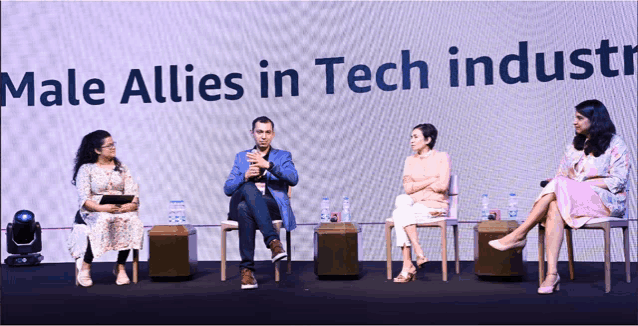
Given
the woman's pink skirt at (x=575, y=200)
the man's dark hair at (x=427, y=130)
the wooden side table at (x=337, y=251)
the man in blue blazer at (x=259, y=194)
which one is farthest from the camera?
the man's dark hair at (x=427, y=130)

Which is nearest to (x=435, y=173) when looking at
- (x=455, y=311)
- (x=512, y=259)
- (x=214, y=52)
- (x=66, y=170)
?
(x=512, y=259)

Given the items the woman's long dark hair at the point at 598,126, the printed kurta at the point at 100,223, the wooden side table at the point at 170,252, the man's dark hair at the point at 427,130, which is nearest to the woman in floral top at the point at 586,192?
the woman's long dark hair at the point at 598,126

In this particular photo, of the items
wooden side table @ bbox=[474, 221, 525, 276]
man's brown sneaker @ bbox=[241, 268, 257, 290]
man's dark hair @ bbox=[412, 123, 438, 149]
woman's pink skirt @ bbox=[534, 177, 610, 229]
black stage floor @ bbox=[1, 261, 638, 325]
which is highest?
man's dark hair @ bbox=[412, 123, 438, 149]

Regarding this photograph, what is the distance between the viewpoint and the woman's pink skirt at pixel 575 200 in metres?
3.91

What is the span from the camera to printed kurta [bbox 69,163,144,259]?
4625 millimetres

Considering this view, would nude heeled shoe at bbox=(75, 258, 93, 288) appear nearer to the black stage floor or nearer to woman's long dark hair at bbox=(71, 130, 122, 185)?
the black stage floor

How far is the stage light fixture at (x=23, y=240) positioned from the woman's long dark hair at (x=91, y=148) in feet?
5.93

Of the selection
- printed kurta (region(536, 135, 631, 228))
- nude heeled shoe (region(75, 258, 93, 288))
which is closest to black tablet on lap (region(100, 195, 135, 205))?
nude heeled shoe (region(75, 258, 93, 288))

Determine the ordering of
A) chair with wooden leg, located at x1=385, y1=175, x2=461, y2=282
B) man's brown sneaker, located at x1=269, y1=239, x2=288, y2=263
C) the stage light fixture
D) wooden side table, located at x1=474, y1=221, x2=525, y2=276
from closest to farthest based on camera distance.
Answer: man's brown sneaker, located at x1=269, y1=239, x2=288, y2=263 < wooden side table, located at x1=474, y1=221, x2=525, y2=276 < chair with wooden leg, located at x1=385, y1=175, x2=461, y2=282 < the stage light fixture

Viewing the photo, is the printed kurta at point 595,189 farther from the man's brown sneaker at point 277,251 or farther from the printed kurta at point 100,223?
the printed kurta at point 100,223

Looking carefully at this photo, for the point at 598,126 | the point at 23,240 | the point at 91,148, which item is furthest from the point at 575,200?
the point at 23,240

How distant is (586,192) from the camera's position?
3945 millimetres

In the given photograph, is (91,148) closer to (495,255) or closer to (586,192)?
(495,255)

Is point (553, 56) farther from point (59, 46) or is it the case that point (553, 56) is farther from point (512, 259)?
point (59, 46)
